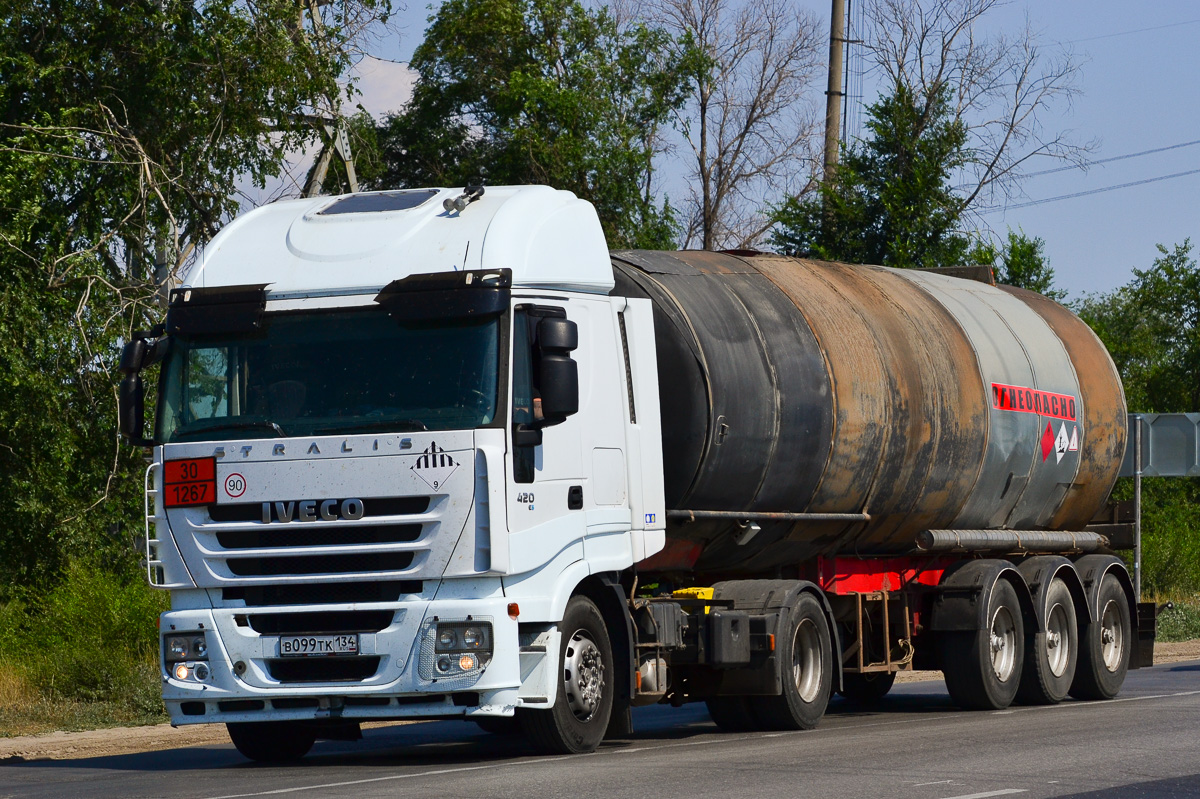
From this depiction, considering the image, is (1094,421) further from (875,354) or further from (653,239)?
(653,239)

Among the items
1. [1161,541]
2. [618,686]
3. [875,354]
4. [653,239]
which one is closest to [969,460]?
[875,354]

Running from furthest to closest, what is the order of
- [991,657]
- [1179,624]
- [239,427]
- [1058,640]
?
[1179,624]
[1058,640]
[991,657]
[239,427]

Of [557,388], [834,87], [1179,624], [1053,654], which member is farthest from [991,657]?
[834,87]

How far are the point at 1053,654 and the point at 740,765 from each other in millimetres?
6690

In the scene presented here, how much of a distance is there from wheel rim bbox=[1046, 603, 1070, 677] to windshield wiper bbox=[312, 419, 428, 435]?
7987 mm

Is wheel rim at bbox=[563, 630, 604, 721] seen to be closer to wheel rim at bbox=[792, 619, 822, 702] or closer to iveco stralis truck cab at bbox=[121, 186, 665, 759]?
iveco stralis truck cab at bbox=[121, 186, 665, 759]

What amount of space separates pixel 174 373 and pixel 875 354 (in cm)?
592

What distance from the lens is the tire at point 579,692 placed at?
34.9 feet

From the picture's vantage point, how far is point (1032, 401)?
16125mm

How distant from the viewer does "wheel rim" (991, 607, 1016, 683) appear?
15.1m

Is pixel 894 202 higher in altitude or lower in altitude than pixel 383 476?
higher

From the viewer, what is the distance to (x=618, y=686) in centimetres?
1129

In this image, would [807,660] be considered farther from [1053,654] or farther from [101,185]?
[101,185]

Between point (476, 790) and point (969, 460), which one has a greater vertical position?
point (969, 460)
